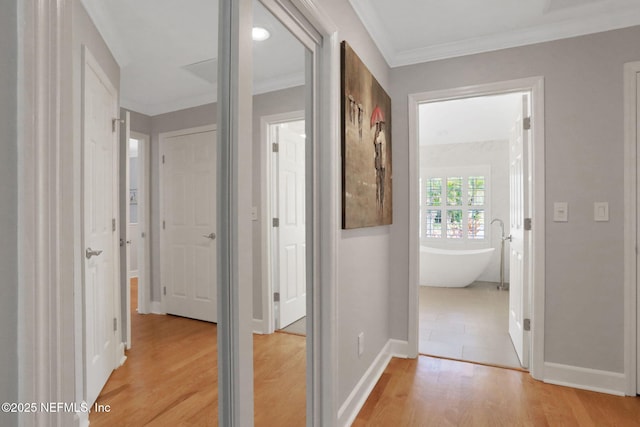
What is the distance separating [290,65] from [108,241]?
3.48 ft

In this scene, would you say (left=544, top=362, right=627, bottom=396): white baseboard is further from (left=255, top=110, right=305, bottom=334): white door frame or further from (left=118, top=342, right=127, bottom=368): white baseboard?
(left=118, top=342, right=127, bottom=368): white baseboard

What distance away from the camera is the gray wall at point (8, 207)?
1.59ft

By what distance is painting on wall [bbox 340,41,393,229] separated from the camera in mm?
1796

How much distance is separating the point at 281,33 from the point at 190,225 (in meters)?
0.89

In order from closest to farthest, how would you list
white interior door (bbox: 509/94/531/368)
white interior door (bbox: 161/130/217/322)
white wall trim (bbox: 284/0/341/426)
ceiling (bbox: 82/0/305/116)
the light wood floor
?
ceiling (bbox: 82/0/305/116)
the light wood floor
white interior door (bbox: 161/130/217/322)
white wall trim (bbox: 284/0/341/426)
white interior door (bbox: 509/94/531/368)

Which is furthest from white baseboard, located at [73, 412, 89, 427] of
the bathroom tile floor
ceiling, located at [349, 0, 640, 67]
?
the bathroom tile floor

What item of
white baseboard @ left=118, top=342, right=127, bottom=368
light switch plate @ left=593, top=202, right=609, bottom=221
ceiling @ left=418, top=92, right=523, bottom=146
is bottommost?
white baseboard @ left=118, top=342, right=127, bottom=368

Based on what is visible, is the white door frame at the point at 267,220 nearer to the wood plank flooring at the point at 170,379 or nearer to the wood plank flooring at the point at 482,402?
the wood plank flooring at the point at 170,379

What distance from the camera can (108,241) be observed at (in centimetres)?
75

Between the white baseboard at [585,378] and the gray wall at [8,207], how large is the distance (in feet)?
9.07

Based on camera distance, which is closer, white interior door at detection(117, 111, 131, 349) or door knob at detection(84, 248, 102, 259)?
door knob at detection(84, 248, 102, 259)

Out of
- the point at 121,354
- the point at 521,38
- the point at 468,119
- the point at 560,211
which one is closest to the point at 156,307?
the point at 121,354

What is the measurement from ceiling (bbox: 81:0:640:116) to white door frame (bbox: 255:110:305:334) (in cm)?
15

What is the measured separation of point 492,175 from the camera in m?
6.06
